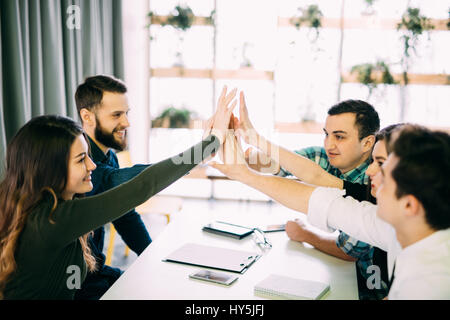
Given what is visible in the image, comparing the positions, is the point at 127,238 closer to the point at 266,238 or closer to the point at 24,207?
the point at 266,238

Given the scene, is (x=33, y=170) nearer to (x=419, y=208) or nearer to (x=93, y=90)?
(x=93, y=90)

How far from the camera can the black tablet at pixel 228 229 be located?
1822 millimetres

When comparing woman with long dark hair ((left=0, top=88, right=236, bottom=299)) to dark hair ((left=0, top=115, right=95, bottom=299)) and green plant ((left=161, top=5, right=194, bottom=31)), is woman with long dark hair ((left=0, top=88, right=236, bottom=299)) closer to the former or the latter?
dark hair ((left=0, top=115, right=95, bottom=299))

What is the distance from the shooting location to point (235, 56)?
4996mm

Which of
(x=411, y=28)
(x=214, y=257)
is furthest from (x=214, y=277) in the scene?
(x=411, y=28)

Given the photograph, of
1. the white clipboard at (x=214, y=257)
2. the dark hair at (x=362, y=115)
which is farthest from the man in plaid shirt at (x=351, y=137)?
the white clipboard at (x=214, y=257)

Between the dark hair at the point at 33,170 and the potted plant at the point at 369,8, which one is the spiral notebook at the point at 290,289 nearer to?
the dark hair at the point at 33,170

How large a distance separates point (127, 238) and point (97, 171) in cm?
41

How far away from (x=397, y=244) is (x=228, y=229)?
806mm

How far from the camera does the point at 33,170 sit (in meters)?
1.29

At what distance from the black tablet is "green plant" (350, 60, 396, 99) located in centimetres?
343

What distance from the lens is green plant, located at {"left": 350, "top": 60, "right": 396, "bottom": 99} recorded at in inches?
184
